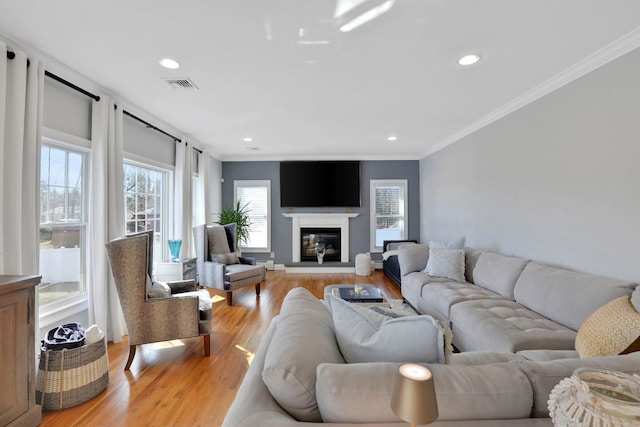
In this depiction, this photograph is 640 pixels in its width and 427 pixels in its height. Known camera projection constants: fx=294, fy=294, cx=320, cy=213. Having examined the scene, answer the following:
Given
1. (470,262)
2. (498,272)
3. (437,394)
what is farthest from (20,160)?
(470,262)

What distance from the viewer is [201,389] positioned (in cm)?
225

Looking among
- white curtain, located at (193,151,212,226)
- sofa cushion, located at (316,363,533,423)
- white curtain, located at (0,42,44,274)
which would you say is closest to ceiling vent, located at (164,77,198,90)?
white curtain, located at (0,42,44,274)

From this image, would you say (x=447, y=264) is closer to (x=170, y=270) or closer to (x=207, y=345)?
(x=207, y=345)

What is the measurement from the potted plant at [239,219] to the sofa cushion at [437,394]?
5.11 metres

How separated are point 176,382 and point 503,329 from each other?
99.1 inches

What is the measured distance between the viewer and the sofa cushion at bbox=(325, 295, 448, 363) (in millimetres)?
1084

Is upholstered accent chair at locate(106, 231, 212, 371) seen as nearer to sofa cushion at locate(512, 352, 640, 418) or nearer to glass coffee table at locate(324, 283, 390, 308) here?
glass coffee table at locate(324, 283, 390, 308)

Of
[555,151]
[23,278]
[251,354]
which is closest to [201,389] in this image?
[251,354]

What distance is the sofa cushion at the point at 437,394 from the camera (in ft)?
2.95

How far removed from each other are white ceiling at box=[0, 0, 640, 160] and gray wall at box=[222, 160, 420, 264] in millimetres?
2828

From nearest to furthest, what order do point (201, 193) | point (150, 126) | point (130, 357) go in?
point (130, 357)
point (150, 126)
point (201, 193)

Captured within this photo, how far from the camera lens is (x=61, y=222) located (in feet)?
8.96

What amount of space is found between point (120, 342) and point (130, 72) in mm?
2677

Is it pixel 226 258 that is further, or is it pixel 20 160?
pixel 226 258
